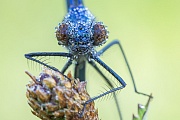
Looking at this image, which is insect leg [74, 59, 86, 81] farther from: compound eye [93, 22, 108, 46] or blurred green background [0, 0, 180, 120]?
blurred green background [0, 0, 180, 120]

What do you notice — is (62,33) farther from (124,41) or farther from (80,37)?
(124,41)

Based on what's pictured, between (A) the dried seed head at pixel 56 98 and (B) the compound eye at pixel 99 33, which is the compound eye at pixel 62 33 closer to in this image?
(B) the compound eye at pixel 99 33

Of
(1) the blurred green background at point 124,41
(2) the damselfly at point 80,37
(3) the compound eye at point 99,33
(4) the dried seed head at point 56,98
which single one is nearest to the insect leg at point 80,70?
(2) the damselfly at point 80,37

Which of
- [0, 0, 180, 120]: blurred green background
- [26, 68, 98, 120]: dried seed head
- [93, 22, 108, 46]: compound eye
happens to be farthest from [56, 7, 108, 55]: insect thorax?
[26, 68, 98, 120]: dried seed head
